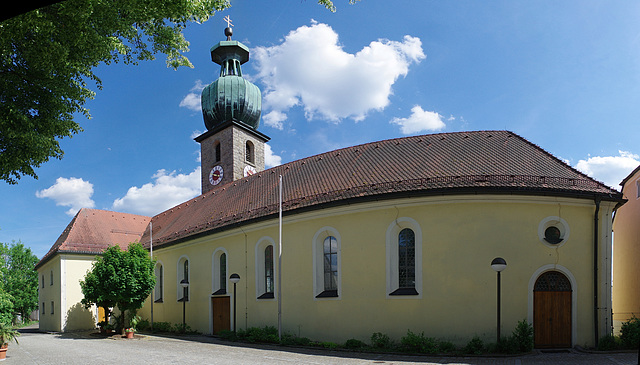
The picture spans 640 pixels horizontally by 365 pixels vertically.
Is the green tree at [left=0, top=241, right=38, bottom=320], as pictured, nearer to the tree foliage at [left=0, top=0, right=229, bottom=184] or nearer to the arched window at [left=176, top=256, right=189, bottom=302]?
the arched window at [left=176, top=256, right=189, bottom=302]

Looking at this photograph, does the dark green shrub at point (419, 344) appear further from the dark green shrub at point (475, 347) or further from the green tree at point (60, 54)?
the green tree at point (60, 54)

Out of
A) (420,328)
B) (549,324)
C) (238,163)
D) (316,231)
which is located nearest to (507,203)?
(549,324)

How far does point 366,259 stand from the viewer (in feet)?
51.3

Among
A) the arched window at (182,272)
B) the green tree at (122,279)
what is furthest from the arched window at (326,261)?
the arched window at (182,272)

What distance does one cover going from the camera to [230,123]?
33594mm

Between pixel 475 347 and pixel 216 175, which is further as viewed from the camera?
pixel 216 175

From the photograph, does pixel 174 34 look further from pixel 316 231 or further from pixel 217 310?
pixel 217 310

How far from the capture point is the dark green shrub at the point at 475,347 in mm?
13047

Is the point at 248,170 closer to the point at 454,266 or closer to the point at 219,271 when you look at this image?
the point at 219,271

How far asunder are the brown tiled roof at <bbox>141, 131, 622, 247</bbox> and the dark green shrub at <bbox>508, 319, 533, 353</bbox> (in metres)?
3.97

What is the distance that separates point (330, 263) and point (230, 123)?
19.5 m

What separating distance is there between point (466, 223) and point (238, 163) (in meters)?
22.3

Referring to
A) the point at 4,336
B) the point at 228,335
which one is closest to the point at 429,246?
the point at 228,335

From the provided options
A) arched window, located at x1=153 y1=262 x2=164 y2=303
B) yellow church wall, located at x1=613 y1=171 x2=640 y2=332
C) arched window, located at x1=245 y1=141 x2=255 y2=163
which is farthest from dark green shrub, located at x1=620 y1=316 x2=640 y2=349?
arched window, located at x1=245 y1=141 x2=255 y2=163
